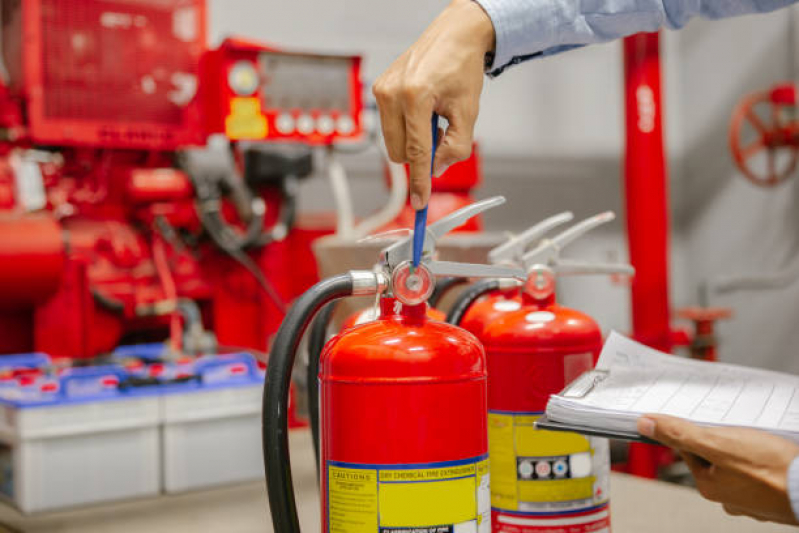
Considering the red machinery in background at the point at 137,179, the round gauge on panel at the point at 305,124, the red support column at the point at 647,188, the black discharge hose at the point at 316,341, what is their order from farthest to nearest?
the red support column at the point at 647,188 → the round gauge on panel at the point at 305,124 → the red machinery in background at the point at 137,179 → the black discharge hose at the point at 316,341

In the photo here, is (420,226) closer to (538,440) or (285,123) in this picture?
(538,440)

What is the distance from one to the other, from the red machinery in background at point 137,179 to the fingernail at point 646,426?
4.22 feet

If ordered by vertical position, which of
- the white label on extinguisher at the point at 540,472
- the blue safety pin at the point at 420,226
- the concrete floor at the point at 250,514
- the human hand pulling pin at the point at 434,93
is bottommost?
the concrete floor at the point at 250,514

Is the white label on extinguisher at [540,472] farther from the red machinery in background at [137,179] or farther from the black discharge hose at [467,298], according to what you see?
the red machinery in background at [137,179]

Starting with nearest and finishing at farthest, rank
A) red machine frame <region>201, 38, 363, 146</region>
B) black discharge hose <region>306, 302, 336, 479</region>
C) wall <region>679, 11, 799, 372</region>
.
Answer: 1. black discharge hose <region>306, 302, 336, 479</region>
2. red machine frame <region>201, 38, 363, 146</region>
3. wall <region>679, 11, 799, 372</region>

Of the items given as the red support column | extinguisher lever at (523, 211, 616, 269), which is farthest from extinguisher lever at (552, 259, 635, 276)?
the red support column

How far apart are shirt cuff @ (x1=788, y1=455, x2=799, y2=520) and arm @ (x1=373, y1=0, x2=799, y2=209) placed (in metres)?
0.33

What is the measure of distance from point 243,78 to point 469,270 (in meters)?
1.56

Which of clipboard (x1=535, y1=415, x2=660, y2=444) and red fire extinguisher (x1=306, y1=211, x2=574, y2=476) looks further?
red fire extinguisher (x1=306, y1=211, x2=574, y2=476)

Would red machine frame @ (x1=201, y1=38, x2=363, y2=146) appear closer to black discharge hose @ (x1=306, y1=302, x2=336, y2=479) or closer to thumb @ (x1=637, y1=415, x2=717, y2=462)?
black discharge hose @ (x1=306, y1=302, x2=336, y2=479)

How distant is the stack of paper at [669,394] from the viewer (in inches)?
25.2

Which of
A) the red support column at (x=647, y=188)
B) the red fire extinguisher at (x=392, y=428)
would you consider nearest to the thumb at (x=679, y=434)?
the red fire extinguisher at (x=392, y=428)

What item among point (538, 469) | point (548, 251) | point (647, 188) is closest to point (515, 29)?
point (548, 251)

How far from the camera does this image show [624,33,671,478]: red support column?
2.95 meters
